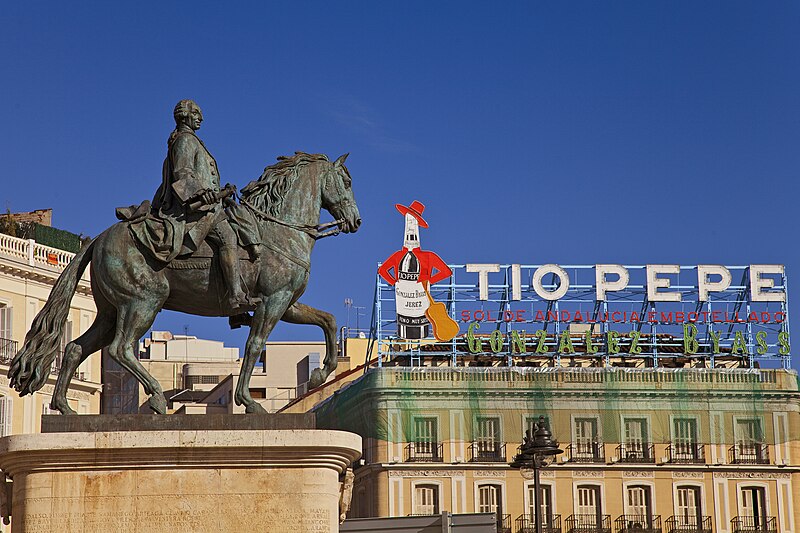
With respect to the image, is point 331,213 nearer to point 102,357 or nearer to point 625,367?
point 102,357

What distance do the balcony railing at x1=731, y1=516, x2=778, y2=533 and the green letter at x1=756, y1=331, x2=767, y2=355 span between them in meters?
8.00

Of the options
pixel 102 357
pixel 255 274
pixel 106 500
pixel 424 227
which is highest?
pixel 424 227

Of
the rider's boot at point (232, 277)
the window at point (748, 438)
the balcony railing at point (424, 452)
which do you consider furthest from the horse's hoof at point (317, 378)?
the window at point (748, 438)

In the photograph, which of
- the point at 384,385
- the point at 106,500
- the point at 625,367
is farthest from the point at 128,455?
the point at 625,367

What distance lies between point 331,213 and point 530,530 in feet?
210

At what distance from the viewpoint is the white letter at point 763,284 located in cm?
8325

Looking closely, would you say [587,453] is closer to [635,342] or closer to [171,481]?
[635,342]

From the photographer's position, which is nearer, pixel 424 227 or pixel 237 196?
pixel 237 196

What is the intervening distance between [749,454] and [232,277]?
229 ft

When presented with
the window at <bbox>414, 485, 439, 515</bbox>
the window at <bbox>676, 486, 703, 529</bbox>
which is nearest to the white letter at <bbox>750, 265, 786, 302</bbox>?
the window at <bbox>676, 486, 703, 529</bbox>

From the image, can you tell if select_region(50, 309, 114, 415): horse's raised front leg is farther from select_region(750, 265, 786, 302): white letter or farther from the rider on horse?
select_region(750, 265, 786, 302): white letter

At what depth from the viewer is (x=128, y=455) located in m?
14.4

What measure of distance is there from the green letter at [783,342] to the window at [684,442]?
5.49 metres

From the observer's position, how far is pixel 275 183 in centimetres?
1582
